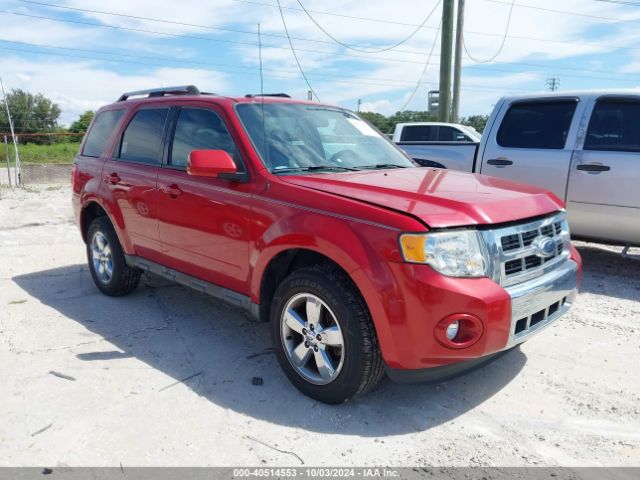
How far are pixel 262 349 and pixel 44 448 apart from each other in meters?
1.63

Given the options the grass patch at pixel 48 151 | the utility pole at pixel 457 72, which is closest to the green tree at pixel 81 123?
the grass patch at pixel 48 151

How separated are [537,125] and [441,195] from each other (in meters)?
3.71

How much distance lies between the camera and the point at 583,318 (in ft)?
15.2

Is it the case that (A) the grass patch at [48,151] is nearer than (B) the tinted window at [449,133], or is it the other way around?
(B) the tinted window at [449,133]

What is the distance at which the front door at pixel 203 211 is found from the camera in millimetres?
3691

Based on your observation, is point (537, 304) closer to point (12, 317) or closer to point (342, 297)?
point (342, 297)

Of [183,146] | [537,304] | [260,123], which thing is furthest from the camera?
[183,146]

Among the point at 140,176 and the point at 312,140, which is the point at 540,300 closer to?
the point at 312,140

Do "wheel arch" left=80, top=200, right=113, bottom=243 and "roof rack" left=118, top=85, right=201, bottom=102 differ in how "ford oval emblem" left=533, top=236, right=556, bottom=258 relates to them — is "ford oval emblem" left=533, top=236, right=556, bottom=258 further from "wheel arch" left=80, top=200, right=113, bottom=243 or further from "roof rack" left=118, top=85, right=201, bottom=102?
"wheel arch" left=80, top=200, right=113, bottom=243

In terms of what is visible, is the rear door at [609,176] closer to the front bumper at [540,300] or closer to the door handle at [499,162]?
the door handle at [499,162]

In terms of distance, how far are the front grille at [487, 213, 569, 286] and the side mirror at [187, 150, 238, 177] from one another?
1694 mm

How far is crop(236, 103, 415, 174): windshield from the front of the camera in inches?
147

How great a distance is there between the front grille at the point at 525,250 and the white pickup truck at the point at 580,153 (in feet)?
8.44

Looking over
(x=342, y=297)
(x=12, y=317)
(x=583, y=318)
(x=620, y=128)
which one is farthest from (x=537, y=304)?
(x=12, y=317)
